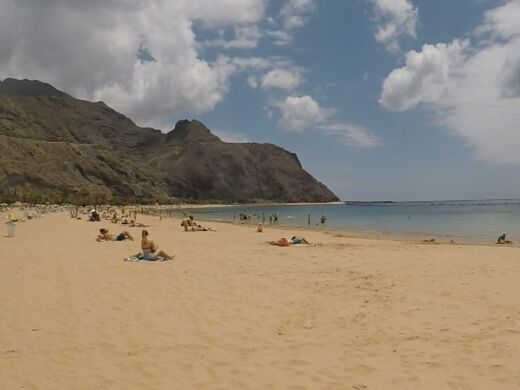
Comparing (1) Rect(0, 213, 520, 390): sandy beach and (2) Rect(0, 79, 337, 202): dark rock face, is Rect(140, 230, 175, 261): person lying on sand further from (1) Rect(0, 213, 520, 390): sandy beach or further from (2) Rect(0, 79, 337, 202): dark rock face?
(2) Rect(0, 79, 337, 202): dark rock face

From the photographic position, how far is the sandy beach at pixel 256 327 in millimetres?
5691

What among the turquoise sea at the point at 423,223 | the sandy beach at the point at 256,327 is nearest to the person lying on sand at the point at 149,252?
the sandy beach at the point at 256,327

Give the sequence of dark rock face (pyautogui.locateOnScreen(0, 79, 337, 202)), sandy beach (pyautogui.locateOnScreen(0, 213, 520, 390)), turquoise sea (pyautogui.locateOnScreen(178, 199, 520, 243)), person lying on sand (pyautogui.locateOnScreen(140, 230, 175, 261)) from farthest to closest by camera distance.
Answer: dark rock face (pyautogui.locateOnScreen(0, 79, 337, 202))
turquoise sea (pyautogui.locateOnScreen(178, 199, 520, 243))
person lying on sand (pyautogui.locateOnScreen(140, 230, 175, 261))
sandy beach (pyautogui.locateOnScreen(0, 213, 520, 390))

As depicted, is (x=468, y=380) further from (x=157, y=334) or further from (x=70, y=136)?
(x=70, y=136)

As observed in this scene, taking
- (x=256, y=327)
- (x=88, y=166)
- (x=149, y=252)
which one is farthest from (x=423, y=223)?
(x=88, y=166)

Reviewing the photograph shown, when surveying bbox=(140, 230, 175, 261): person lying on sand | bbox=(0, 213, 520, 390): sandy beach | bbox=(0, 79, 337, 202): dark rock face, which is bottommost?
bbox=(0, 213, 520, 390): sandy beach

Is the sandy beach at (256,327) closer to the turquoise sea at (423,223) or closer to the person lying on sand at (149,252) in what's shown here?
the person lying on sand at (149,252)

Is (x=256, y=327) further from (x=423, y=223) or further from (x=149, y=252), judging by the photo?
(x=423, y=223)

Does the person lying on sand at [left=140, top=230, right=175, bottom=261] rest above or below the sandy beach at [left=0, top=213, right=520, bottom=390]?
above

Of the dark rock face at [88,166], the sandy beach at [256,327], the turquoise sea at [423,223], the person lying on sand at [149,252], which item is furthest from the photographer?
the dark rock face at [88,166]

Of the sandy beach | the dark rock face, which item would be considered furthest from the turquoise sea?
the dark rock face

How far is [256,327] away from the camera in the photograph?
776 centimetres

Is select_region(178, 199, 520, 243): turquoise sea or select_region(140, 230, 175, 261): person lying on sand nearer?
select_region(140, 230, 175, 261): person lying on sand

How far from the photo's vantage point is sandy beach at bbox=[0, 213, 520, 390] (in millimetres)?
5691
